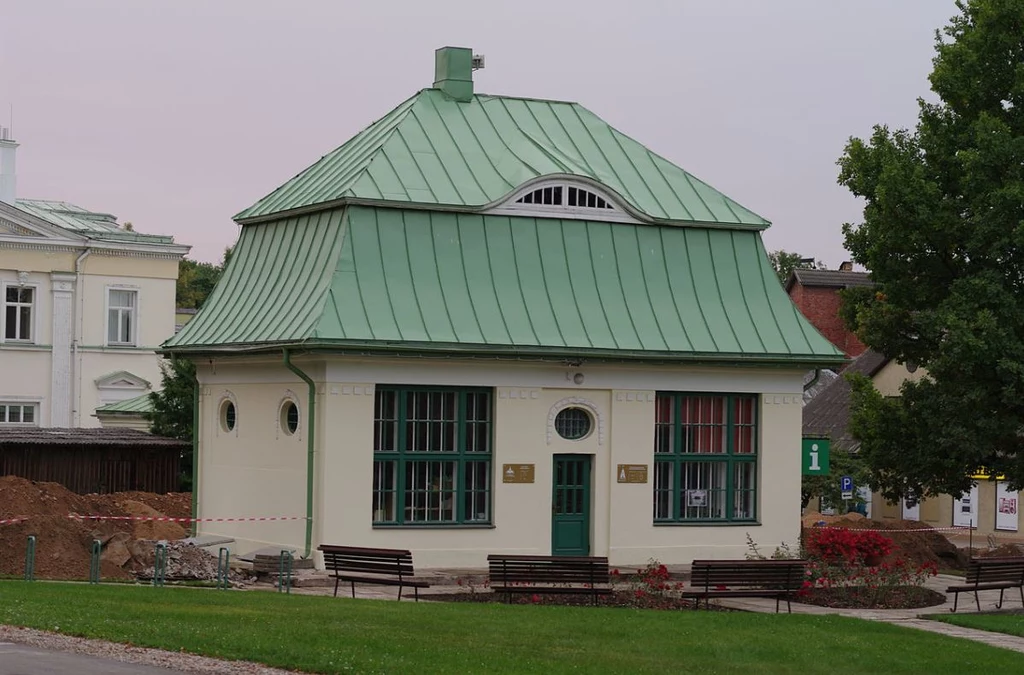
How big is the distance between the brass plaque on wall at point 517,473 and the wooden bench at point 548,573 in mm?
3894

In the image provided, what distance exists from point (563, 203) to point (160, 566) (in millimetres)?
9639

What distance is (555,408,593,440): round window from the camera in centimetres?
3058

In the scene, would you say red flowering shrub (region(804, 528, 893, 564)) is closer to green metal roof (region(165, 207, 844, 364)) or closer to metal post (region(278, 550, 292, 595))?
green metal roof (region(165, 207, 844, 364))

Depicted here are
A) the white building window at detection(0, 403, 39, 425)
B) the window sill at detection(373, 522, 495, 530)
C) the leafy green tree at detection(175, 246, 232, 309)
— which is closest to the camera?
the window sill at detection(373, 522, 495, 530)

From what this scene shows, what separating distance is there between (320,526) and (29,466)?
1626 centimetres

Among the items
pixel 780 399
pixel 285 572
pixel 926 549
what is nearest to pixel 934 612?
pixel 780 399

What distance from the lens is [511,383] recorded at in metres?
30.0

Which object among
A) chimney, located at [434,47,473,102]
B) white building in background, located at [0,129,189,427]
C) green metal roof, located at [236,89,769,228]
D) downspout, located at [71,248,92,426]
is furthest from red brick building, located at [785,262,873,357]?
chimney, located at [434,47,473,102]

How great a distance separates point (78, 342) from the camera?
57.7m

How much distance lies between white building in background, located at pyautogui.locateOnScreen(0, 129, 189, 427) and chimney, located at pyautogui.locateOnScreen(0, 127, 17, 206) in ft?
8.06

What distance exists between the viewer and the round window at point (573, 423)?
3058cm

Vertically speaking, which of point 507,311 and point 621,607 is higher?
point 507,311

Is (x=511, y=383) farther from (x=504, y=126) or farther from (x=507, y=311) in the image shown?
(x=504, y=126)

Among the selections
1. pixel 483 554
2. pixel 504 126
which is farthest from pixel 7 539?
pixel 504 126
